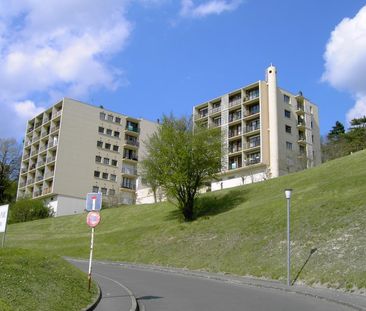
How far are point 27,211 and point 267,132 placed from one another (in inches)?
1485

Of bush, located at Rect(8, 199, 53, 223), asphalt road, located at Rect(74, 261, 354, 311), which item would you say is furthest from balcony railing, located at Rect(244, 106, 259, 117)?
asphalt road, located at Rect(74, 261, 354, 311)

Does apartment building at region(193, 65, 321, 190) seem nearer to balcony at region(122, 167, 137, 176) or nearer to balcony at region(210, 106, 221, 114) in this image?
balcony at region(210, 106, 221, 114)

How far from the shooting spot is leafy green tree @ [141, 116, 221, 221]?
42062mm

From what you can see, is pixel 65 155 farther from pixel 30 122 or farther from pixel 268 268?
pixel 268 268

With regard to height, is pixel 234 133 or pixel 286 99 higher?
pixel 286 99

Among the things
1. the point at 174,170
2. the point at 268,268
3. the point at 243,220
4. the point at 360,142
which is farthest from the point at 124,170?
the point at 268,268

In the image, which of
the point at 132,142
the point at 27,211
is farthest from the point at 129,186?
the point at 27,211

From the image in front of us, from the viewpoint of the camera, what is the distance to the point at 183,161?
41.9 metres

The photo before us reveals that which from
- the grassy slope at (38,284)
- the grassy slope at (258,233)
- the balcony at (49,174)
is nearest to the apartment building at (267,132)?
the grassy slope at (258,233)

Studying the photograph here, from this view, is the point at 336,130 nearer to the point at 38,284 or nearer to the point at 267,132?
the point at 267,132

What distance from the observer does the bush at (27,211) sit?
71.6 metres

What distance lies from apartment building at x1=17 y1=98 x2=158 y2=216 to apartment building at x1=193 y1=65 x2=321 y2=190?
645 inches

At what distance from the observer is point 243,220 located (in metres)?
34.0

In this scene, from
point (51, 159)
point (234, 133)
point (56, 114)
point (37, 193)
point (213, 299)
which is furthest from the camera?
point (56, 114)
